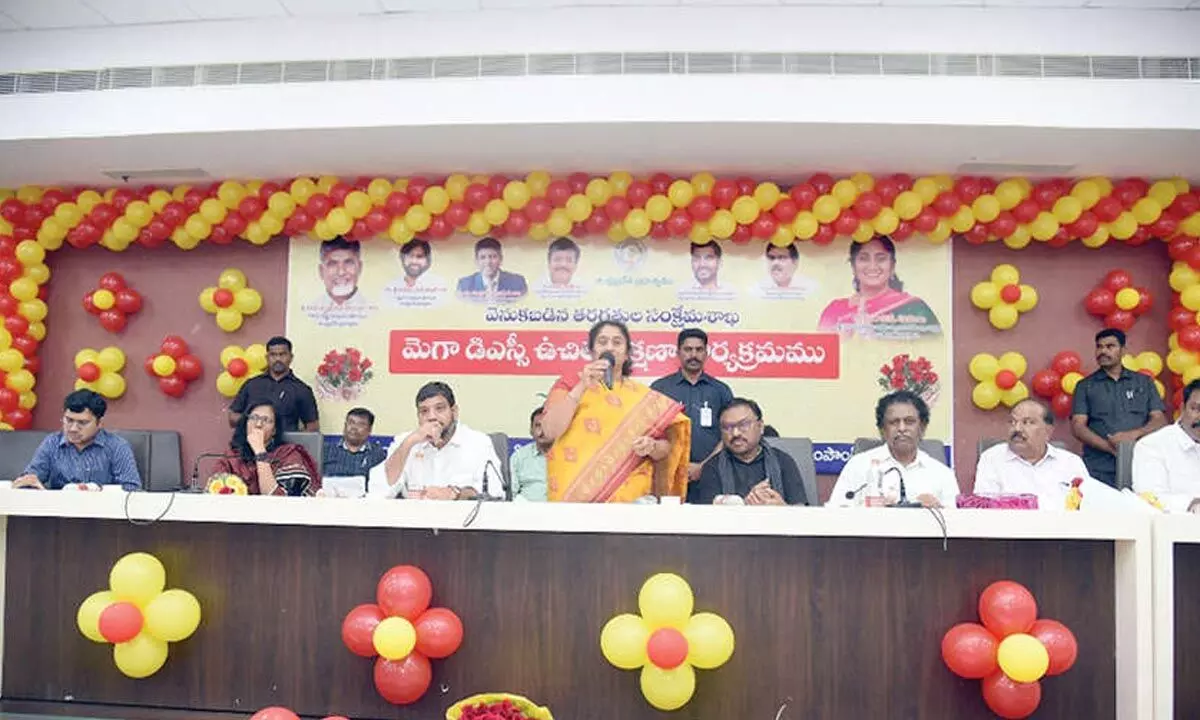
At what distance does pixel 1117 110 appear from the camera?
11.7ft

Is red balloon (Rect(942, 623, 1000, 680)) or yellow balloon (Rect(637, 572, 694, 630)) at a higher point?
yellow balloon (Rect(637, 572, 694, 630))

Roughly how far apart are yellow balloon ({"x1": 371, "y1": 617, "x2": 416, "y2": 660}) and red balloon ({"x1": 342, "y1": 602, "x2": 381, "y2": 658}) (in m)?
0.02

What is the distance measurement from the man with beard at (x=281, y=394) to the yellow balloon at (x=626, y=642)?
327cm

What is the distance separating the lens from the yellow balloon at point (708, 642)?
5.44 feet

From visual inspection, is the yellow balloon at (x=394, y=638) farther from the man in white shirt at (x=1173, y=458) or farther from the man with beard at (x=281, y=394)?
the man with beard at (x=281, y=394)

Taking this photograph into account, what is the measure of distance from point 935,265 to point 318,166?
3385 mm

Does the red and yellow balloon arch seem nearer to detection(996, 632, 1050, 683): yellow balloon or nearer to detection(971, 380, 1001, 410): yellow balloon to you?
detection(971, 380, 1001, 410): yellow balloon

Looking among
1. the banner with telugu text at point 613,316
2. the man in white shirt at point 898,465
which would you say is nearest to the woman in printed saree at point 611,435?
the man in white shirt at point 898,465

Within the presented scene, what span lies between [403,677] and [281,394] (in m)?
3.17

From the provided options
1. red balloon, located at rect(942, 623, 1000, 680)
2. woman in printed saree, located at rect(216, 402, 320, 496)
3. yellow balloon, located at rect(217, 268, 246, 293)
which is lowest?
red balloon, located at rect(942, 623, 1000, 680)

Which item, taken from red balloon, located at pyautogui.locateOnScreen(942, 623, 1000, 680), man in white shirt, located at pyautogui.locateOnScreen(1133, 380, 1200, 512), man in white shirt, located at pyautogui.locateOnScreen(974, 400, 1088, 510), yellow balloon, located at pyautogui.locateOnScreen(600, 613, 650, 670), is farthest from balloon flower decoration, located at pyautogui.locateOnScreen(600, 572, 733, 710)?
man in white shirt, located at pyautogui.locateOnScreen(1133, 380, 1200, 512)

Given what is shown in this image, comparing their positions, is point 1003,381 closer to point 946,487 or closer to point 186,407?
point 946,487

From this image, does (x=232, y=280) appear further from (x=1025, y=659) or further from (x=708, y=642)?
(x=1025, y=659)

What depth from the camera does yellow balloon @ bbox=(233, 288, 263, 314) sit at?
15.6ft
